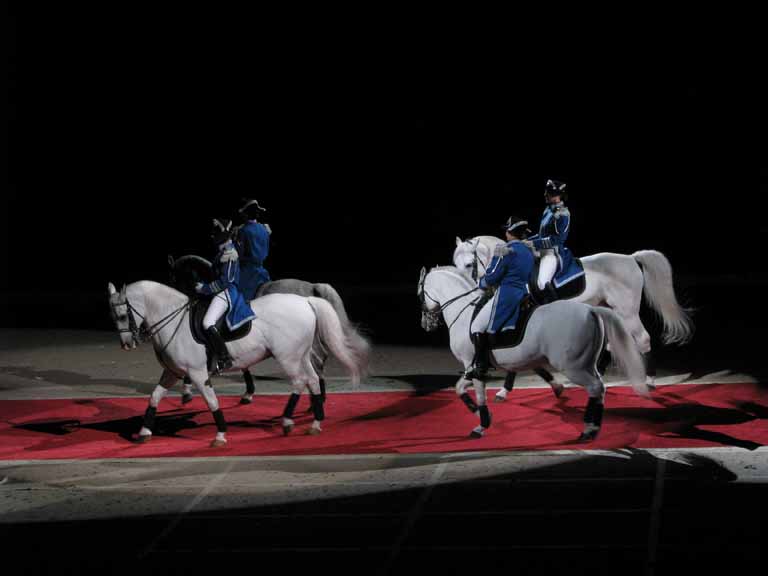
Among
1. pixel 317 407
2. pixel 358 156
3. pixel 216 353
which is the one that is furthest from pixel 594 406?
pixel 358 156

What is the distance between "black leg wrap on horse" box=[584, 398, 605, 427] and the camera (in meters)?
7.65

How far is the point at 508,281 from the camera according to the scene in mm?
7957

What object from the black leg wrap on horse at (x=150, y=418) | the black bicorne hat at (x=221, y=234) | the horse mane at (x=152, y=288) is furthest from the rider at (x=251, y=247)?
the black leg wrap on horse at (x=150, y=418)

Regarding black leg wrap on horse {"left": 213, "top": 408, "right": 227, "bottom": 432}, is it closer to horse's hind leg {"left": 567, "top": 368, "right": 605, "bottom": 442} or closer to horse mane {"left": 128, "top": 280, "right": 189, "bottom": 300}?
horse mane {"left": 128, "top": 280, "right": 189, "bottom": 300}

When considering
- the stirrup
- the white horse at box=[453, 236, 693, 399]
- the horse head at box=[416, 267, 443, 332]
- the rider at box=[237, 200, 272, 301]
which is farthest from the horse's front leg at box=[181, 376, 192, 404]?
the white horse at box=[453, 236, 693, 399]

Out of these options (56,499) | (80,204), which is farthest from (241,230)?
(80,204)

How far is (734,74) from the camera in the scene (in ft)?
63.7

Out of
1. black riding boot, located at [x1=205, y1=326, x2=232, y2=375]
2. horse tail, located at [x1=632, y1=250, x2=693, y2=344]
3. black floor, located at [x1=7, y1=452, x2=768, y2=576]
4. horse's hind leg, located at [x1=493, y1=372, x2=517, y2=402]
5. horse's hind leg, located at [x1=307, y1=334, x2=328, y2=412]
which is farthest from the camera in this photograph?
horse tail, located at [x1=632, y1=250, x2=693, y2=344]

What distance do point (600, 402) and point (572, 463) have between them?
86 cm

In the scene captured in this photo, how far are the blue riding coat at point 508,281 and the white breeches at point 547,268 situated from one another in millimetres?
1411

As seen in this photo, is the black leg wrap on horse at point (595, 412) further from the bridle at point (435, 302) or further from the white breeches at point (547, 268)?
the white breeches at point (547, 268)

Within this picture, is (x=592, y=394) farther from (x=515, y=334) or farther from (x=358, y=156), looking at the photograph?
(x=358, y=156)

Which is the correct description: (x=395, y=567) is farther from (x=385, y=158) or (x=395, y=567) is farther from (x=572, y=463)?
(x=385, y=158)

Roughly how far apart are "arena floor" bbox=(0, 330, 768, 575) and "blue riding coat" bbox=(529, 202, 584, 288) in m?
2.63
